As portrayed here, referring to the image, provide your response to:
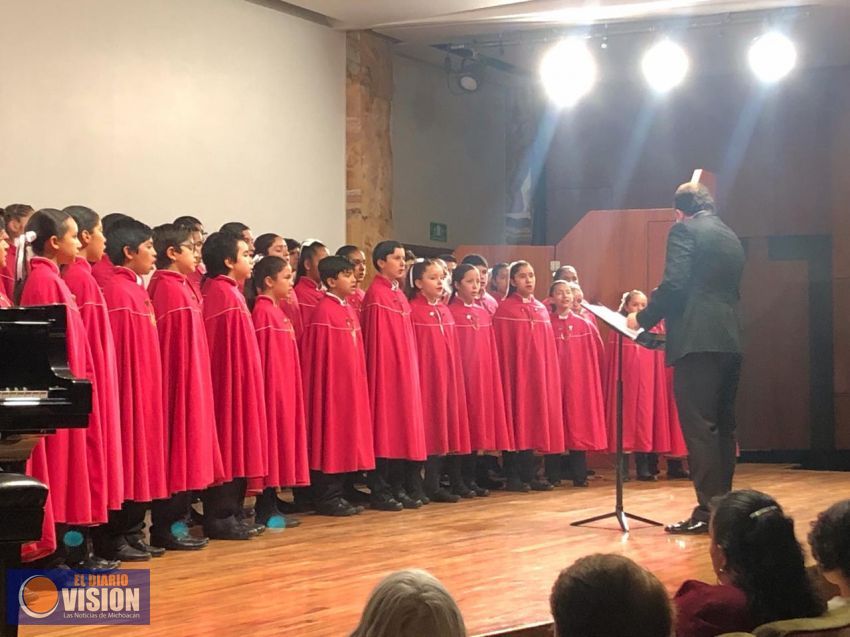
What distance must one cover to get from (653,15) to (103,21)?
3.94m

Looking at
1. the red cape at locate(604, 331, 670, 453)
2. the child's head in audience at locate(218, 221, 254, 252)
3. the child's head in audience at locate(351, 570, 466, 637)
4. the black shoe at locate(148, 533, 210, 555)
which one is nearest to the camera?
the child's head in audience at locate(351, 570, 466, 637)

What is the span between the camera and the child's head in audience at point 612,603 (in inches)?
73.2

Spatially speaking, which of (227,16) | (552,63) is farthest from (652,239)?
(227,16)

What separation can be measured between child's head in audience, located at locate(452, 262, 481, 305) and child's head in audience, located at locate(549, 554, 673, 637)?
5.07 metres

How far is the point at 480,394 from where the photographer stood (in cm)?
691

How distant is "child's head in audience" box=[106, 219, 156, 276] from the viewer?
477 cm

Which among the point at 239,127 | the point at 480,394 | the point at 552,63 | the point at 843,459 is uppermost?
the point at 552,63

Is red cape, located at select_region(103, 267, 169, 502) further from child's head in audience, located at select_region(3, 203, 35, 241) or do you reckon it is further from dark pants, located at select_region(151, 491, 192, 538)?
child's head in audience, located at select_region(3, 203, 35, 241)

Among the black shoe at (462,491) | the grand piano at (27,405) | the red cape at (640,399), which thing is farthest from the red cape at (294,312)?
the grand piano at (27,405)

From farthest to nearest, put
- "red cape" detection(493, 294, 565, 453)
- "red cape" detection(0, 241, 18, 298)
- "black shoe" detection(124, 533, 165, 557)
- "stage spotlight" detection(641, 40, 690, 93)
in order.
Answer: "stage spotlight" detection(641, 40, 690, 93), "red cape" detection(493, 294, 565, 453), "red cape" detection(0, 241, 18, 298), "black shoe" detection(124, 533, 165, 557)

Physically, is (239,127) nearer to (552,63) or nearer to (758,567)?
(552,63)

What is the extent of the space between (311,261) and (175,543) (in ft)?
6.55

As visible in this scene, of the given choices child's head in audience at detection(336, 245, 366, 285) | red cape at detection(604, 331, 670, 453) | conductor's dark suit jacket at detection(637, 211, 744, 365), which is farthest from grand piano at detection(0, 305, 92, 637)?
red cape at detection(604, 331, 670, 453)

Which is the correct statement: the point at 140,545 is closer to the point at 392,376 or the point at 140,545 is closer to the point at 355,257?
Result: the point at 392,376
